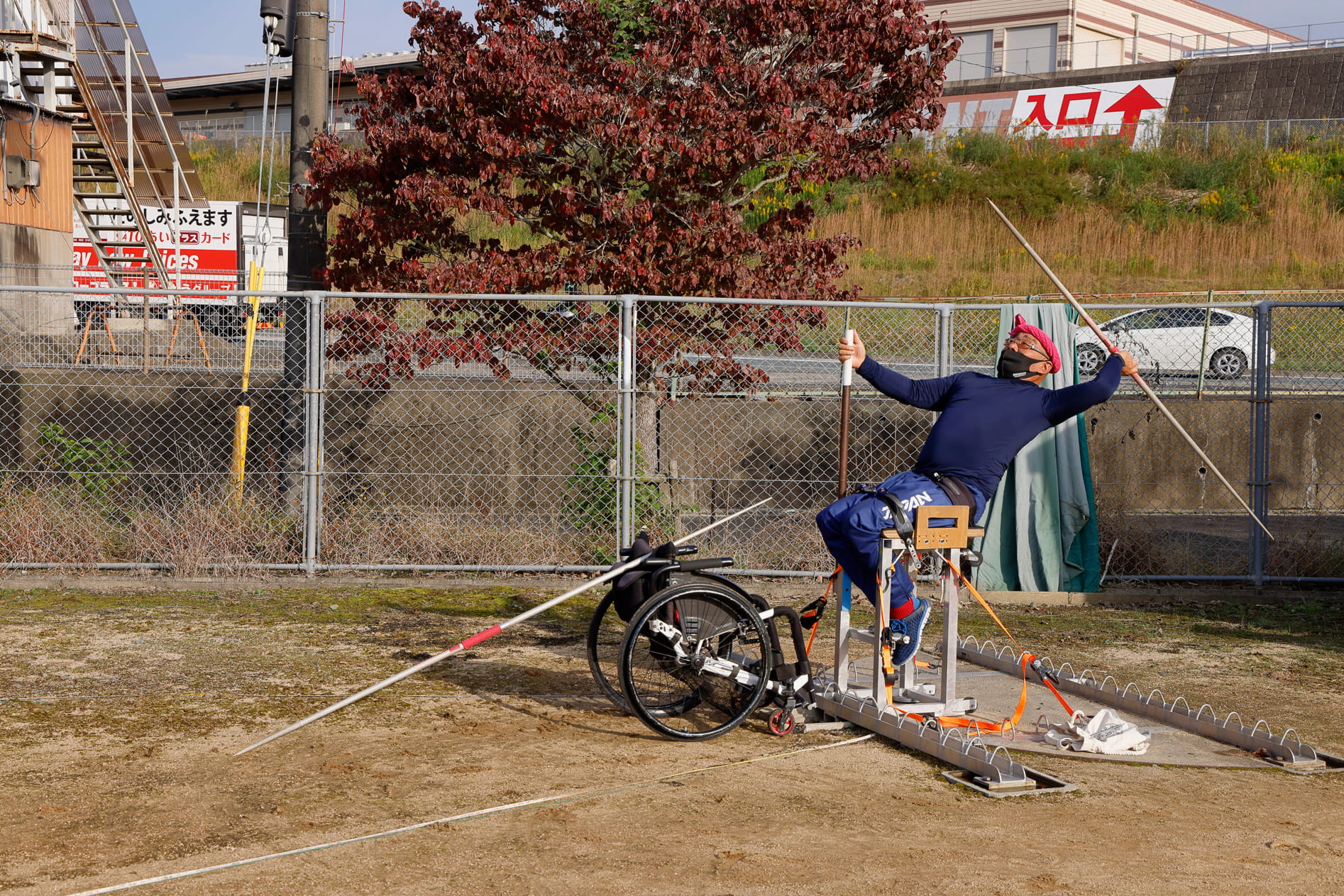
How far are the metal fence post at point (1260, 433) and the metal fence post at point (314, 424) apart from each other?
23.9 ft

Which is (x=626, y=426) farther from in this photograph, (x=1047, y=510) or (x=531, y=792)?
(x=531, y=792)

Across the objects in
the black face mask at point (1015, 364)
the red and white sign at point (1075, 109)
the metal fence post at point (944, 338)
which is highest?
the red and white sign at point (1075, 109)

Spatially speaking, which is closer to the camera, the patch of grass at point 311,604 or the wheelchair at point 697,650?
the wheelchair at point 697,650

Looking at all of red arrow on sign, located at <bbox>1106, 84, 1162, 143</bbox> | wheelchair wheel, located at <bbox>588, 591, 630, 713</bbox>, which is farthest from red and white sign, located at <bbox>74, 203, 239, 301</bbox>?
red arrow on sign, located at <bbox>1106, 84, 1162, 143</bbox>

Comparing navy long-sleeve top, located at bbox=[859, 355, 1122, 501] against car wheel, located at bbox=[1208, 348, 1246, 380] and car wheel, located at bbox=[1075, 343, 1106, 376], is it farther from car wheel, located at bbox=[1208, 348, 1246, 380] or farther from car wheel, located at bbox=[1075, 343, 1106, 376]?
car wheel, located at bbox=[1075, 343, 1106, 376]

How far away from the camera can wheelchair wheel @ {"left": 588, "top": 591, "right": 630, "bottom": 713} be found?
6.48 metres

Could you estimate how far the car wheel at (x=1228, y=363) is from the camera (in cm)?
1850

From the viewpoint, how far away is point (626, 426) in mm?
9922

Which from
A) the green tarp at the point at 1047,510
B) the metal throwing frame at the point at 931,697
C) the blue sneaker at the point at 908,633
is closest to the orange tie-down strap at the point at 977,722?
the metal throwing frame at the point at 931,697

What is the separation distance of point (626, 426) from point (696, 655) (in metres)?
4.03

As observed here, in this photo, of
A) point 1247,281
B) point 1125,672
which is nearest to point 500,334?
point 1125,672

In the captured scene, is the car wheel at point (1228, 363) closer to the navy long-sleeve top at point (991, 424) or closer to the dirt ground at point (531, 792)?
the dirt ground at point (531, 792)

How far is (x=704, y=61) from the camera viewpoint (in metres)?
10.3

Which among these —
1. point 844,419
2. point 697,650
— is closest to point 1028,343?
point 844,419
